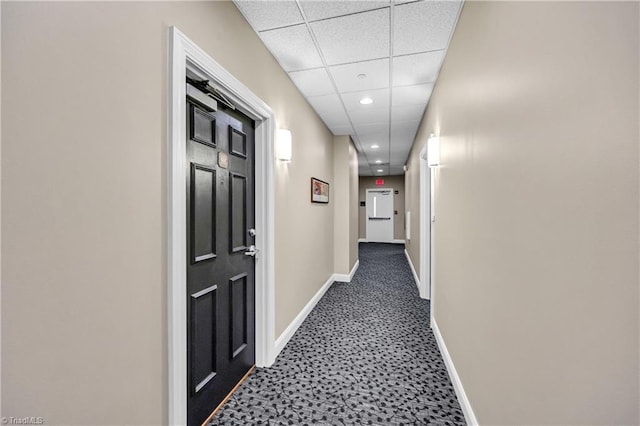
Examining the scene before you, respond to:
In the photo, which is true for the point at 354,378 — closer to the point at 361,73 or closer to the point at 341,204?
the point at 361,73

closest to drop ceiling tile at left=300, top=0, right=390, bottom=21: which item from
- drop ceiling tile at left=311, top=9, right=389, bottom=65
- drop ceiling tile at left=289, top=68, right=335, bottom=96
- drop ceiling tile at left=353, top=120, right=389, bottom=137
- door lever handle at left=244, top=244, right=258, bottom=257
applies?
drop ceiling tile at left=311, top=9, right=389, bottom=65

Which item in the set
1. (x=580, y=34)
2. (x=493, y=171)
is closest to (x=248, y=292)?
(x=493, y=171)

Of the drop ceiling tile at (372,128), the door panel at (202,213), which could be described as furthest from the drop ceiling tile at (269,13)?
the drop ceiling tile at (372,128)

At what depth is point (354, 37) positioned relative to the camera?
6.43 ft

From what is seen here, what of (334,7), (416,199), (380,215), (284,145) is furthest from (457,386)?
(380,215)

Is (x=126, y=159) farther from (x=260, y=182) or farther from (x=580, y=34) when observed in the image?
(x=580, y=34)

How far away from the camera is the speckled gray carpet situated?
1.64 metres

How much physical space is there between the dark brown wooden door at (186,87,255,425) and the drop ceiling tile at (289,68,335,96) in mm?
822

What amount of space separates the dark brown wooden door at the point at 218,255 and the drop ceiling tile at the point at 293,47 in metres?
0.61

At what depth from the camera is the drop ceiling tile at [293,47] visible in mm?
1925

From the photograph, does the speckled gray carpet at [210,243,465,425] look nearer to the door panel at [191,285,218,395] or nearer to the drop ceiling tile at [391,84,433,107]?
the door panel at [191,285,218,395]

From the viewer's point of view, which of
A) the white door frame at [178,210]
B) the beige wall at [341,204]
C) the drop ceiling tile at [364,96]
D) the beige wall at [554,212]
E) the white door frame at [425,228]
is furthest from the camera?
the beige wall at [341,204]

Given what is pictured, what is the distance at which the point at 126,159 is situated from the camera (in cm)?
100

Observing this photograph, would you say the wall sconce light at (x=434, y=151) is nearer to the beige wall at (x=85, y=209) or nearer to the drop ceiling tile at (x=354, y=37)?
the drop ceiling tile at (x=354, y=37)
